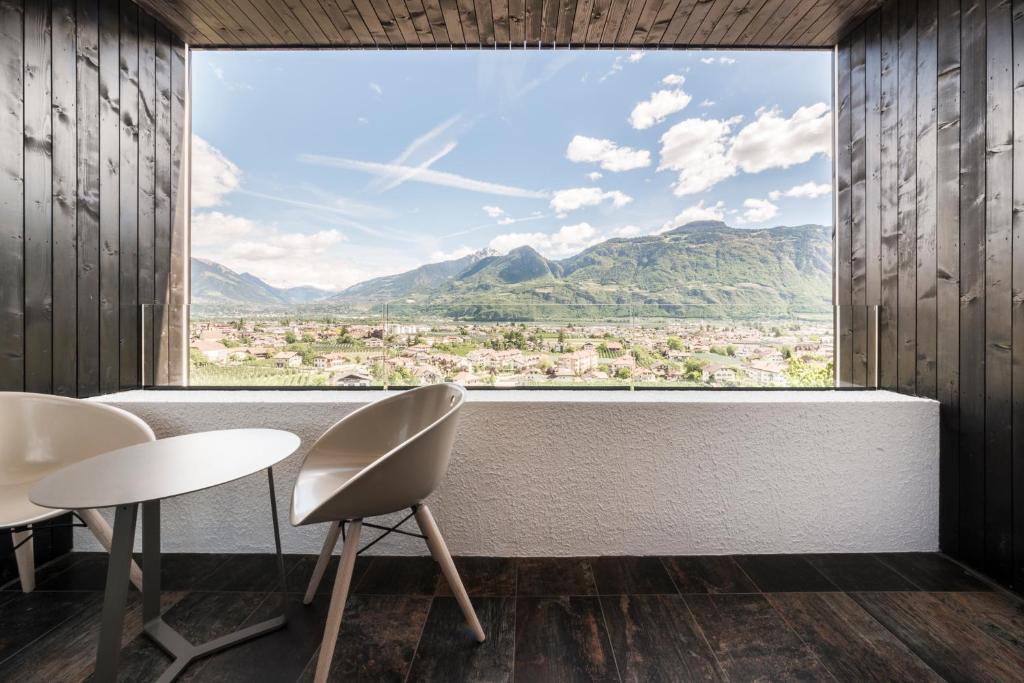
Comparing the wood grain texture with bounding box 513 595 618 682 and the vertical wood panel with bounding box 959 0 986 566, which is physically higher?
the vertical wood panel with bounding box 959 0 986 566

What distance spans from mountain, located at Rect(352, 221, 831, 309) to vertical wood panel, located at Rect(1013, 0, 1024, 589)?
821 millimetres

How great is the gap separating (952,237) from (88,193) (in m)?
3.81

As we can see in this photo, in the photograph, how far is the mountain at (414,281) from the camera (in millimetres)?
2514

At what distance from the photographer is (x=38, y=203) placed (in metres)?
1.75

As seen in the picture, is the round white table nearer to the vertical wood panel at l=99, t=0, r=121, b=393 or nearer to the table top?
the table top

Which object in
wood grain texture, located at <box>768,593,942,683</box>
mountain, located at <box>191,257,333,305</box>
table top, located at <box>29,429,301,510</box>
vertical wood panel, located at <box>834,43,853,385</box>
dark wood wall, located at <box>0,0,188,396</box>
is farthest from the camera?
mountain, located at <box>191,257,333,305</box>

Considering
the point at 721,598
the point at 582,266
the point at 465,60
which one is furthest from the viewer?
the point at 465,60

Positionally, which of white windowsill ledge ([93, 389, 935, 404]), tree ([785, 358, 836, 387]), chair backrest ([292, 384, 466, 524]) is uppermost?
tree ([785, 358, 836, 387])

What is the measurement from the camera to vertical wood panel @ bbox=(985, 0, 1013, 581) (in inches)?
64.3

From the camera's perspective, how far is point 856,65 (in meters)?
2.34

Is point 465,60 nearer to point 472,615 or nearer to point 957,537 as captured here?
point 472,615

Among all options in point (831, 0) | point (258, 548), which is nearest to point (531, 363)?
point (258, 548)

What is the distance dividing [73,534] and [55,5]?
229 cm

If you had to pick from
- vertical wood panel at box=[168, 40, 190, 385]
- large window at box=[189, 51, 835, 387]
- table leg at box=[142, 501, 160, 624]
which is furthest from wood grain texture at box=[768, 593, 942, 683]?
vertical wood panel at box=[168, 40, 190, 385]
